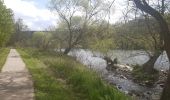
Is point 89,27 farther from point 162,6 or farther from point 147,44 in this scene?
point 162,6

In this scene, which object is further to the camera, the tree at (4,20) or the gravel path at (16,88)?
the tree at (4,20)

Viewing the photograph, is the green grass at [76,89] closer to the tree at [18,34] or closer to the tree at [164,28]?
the tree at [164,28]

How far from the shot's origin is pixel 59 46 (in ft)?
189

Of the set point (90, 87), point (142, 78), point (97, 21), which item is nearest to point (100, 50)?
point (97, 21)

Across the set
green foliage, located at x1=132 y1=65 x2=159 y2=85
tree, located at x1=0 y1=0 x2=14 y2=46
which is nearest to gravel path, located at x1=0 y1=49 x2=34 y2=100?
green foliage, located at x1=132 y1=65 x2=159 y2=85

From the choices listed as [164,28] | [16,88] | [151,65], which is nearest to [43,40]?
[151,65]

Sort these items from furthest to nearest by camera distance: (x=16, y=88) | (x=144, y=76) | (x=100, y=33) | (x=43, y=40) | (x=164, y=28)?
(x=43, y=40) → (x=100, y=33) → (x=144, y=76) → (x=16, y=88) → (x=164, y=28)

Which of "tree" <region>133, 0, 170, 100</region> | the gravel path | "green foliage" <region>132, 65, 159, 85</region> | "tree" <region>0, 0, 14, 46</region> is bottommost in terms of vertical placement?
"green foliage" <region>132, 65, 159, 85</region>

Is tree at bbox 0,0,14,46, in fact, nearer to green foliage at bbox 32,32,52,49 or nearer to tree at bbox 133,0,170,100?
green foliage at bbox 32,32,52,49

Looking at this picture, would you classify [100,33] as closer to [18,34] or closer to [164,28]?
[164,28]

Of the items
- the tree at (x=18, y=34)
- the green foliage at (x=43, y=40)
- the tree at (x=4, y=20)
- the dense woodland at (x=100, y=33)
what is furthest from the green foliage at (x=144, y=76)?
the tree at (x=18, y=34)

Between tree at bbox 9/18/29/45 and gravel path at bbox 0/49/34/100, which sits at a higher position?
tree at bbox 9/18/29/45

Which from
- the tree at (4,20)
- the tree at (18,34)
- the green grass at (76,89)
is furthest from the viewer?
the tree at (18,34)

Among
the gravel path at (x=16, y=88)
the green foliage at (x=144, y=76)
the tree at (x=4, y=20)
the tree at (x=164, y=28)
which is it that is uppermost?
the tree at (x=4, y=20)
